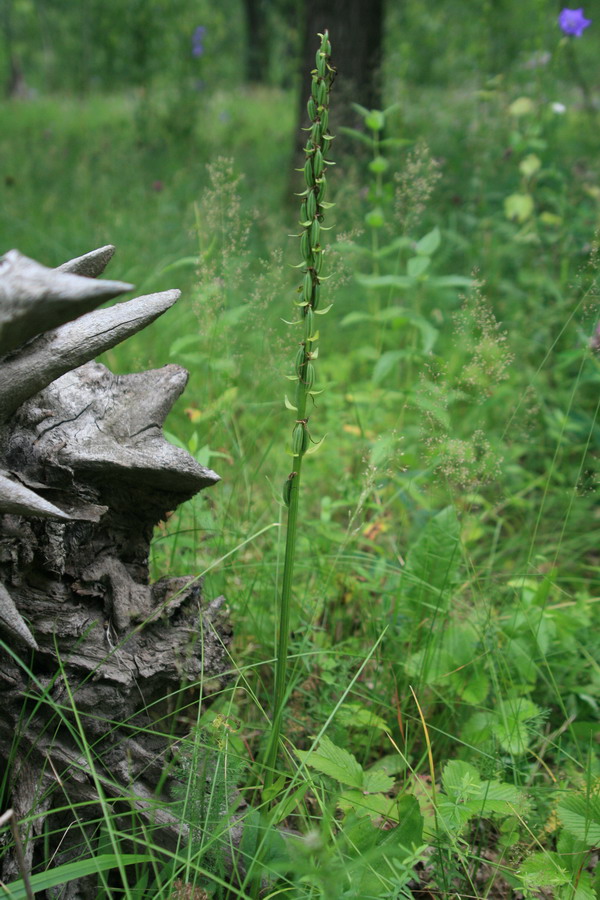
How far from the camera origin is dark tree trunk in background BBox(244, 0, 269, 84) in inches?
604

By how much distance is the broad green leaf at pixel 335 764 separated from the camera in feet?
4.55

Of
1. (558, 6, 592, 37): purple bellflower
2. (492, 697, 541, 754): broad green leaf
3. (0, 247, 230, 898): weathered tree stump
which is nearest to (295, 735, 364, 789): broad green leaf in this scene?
(0, 247, 230, 898): weathered tree stump

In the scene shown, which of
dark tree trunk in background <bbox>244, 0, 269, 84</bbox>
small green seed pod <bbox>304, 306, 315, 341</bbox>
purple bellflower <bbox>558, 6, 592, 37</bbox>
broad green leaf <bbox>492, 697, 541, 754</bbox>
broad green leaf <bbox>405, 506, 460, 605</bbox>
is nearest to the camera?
small green seed pod <bbox>304, 306, 315, 341</bbox>

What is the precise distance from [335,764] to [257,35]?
58.5 ft

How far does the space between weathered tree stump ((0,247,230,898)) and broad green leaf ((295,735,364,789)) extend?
269mm

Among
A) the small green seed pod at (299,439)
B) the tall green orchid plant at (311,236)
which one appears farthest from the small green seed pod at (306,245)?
the small green seed pod at (299,439)

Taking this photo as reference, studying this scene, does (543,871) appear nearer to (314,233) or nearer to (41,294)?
(314,233)

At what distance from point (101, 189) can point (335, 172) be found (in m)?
2.35

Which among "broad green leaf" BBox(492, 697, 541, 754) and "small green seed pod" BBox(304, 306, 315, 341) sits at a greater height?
"small green seed pod" BBox(304, 306, 315, 341)

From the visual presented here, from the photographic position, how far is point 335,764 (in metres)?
1.42

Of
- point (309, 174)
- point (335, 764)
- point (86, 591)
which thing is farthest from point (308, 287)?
point (335, 764)

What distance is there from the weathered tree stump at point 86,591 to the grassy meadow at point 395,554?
0.50 ft

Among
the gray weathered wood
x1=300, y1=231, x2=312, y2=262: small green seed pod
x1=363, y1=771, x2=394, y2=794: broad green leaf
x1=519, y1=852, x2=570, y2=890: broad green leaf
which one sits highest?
x1=300, y1=231, x2=312, y2=262: small green seed pod

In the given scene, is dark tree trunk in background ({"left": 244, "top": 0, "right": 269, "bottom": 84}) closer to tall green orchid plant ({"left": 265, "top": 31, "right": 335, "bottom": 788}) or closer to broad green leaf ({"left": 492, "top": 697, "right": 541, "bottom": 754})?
tall green orchid plant ({"left": 265, "top": 31, "right": 335, "bottom": 788})
